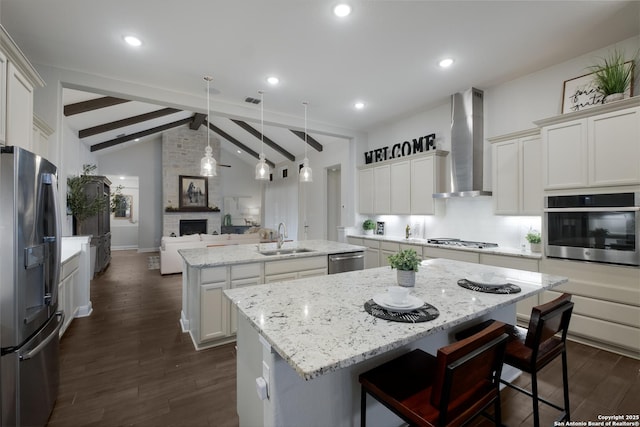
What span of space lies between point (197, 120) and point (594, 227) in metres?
9.22

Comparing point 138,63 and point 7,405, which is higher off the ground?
point 138,63

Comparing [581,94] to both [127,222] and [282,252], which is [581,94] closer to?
[282,252]

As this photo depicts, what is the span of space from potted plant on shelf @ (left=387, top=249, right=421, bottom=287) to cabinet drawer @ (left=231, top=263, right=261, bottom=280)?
1.70 meters

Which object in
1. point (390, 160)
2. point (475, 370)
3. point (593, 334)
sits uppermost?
point (390, 160)

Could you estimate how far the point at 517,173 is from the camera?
348 cm

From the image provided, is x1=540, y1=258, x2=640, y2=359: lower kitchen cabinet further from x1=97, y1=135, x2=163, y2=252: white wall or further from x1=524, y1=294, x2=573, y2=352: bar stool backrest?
x1=97, y1=135, x2=163, y2=252: white wall

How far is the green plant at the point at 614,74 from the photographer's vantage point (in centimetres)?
271

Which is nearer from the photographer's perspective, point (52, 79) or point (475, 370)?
point (475, 370)

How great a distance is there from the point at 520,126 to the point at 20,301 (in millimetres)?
5047

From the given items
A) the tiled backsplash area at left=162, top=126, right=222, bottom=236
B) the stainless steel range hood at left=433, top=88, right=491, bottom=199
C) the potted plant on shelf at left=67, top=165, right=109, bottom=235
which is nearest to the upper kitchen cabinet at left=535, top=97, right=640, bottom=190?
the stainless steel range hood at left=433, top=88, right=491, bottom=199

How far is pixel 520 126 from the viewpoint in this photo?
12.2 feet

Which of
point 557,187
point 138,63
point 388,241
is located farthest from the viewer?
point 388,241

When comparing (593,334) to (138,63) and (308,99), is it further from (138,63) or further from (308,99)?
(138,63)

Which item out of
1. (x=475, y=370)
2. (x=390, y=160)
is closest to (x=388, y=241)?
(x=390, y=160)
